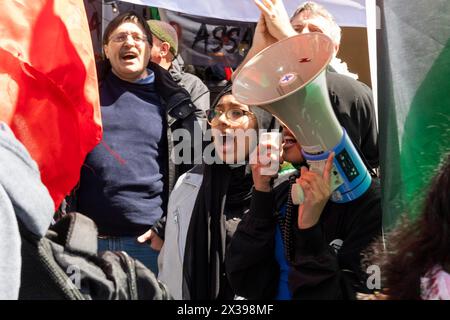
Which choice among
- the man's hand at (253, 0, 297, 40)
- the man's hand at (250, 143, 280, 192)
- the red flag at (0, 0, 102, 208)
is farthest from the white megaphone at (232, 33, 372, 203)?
the red flag at (0, 0, 102, 208)

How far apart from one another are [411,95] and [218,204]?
3.46ft

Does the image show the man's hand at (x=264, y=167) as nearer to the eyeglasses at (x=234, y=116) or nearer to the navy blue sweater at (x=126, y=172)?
the eyeglasses at (x=234, y=116)

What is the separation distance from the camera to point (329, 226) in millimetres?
2998

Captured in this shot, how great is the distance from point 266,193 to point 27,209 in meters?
1.38

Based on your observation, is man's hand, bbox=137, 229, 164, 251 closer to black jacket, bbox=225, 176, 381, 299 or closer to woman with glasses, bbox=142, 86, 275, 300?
woman with glasses, bbox=142, 86, 275, 300

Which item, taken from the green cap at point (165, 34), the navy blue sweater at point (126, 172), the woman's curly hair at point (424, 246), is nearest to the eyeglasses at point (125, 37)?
the navy blue sweater at point (126, 172)

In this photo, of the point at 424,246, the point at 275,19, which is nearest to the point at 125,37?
the point at 275,19

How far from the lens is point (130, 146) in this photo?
394cm

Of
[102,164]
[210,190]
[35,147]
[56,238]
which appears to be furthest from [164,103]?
[56,238]

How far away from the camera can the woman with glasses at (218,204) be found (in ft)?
11.4

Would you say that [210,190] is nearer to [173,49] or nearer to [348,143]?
[348,143]

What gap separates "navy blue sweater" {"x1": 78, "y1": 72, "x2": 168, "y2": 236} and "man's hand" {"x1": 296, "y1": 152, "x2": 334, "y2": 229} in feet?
4.00

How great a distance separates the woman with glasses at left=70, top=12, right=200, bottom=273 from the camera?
3.87 m

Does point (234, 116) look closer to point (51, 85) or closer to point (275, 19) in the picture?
point (275, 19)
